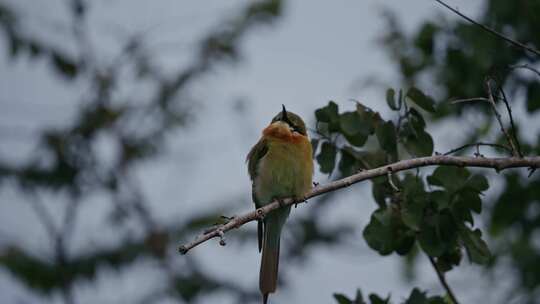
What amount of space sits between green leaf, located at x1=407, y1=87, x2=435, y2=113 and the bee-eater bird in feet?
2.40

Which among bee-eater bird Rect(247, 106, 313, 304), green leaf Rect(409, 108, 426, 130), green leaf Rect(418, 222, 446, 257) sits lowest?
green leaf Rect(418, 222, 446, 257)

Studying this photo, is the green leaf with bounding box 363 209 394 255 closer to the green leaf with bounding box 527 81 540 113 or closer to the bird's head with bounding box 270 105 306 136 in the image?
the bird's head with bounding box 270 105 306 136

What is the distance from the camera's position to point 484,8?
14.0 feet

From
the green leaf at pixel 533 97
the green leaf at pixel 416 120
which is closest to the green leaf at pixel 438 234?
the green leaf at pixel 416 120

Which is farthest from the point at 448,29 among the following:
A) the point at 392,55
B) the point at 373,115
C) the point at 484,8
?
the point at 373,115

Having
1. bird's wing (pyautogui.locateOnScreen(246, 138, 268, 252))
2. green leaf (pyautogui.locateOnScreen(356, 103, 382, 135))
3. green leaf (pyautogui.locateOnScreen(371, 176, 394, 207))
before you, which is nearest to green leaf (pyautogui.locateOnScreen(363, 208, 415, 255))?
green leaf (pyautogui.locateOnScreen(371, 176, 394, 207))

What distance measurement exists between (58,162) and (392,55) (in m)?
2.72

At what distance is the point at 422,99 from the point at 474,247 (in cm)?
61

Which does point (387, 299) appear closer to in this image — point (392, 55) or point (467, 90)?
point (467, 90)

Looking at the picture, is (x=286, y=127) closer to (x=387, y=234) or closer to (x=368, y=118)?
(x=368, y=118)

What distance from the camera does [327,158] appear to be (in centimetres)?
322

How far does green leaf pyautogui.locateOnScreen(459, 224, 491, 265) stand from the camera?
287cm

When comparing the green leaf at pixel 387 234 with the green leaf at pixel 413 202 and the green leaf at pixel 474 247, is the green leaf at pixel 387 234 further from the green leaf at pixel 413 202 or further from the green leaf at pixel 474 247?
the green leaf at pixel 474 247

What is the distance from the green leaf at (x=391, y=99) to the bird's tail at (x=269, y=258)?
82cm
